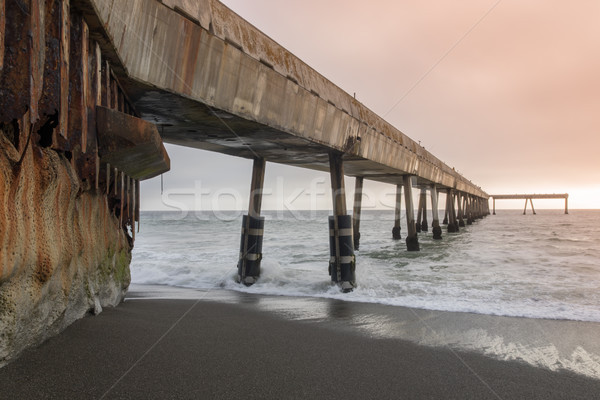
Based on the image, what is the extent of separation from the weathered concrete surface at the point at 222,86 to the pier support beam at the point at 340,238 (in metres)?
0.61

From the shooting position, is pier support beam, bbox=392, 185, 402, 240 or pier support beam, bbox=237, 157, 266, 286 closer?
pier support beam, bbox=237, 157, 266, 286

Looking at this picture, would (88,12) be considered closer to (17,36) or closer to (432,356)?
(17,36)

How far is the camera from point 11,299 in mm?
2260

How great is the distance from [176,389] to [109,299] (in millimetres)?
2419

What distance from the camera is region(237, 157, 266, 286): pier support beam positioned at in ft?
29.4

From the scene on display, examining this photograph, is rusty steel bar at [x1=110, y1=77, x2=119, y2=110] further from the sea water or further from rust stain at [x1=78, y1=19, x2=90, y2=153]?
the sea water

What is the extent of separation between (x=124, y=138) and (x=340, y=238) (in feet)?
18.9

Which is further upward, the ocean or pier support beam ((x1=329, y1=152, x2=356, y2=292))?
pier support beam ((x1=329, y1=152, x2=356, y2=292))

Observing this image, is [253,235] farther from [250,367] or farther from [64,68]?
[64,68]

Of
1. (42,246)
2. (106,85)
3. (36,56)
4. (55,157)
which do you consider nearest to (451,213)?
(106,85)

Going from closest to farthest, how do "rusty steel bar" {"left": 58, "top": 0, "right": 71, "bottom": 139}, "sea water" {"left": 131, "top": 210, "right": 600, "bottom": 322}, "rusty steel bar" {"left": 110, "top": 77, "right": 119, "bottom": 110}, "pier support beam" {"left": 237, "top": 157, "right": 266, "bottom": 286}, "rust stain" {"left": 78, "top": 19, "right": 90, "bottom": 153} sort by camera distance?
"rusty steel bar" {"left": 58, "top": 0, "right": 71, "bottom": 139}
"rust stain" {"left": 78, "top": 19, "right": 90, "bottom": 153}
"rusty steel bar" {"left": 110, "top": 77, "right": 119, "bottom": 110}
"sea water" {"left": 131, "top": 210, "right": 600, "bottom": 322}
"pier support beam" {"left": 237, "top": 157, "right": 266, "bottom": 286}

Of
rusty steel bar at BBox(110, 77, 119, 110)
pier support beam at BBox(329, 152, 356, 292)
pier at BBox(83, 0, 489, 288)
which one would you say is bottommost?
pier support beam at BBox(329, 152, 356, 292)

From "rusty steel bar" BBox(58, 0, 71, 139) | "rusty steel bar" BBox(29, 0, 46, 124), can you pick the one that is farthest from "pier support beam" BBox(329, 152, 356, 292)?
"rusty steel bar" BBox(29, 0, 46, 124)

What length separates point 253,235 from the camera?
29.7ft
